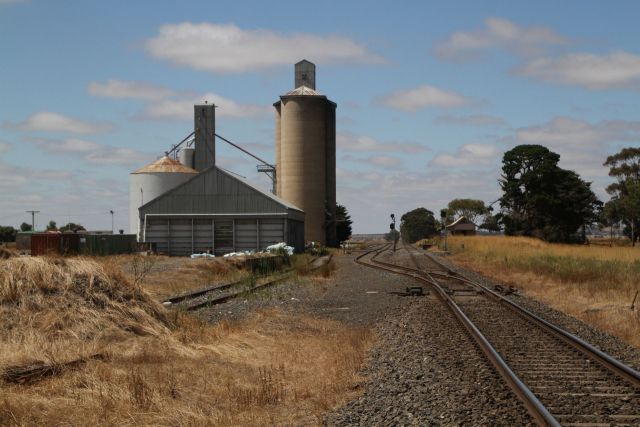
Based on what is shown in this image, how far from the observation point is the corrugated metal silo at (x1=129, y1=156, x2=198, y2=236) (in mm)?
61500

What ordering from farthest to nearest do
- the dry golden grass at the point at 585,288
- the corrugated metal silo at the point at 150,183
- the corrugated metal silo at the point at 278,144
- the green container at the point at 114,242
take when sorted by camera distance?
the corrugated metal silo at the point at 278,144 < the corrugated metal silo at the point at 150,183 < the green container at the point at 114,242 < the dry golden grass at the point at 585,288

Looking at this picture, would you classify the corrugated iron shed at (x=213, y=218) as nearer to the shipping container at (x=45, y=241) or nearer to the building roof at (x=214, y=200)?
the building roof at (x=214, y=200)

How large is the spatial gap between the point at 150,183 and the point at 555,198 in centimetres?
5035

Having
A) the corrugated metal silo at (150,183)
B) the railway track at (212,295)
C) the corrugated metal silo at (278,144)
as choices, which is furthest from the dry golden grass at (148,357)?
the corrugated metal silo at (278,144)

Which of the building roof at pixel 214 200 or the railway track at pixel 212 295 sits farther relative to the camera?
the building roof at pixel 214 200

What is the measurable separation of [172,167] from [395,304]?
151 ft

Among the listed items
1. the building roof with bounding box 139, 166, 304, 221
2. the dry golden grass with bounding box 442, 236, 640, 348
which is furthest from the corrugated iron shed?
the dry golden grass with bounding box 442, 236, 640, 348

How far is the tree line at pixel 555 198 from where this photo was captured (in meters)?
89.0

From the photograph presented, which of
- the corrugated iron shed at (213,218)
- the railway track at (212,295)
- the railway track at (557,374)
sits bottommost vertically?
the railway track at (557,374)

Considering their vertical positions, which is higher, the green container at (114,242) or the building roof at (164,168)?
the building roof at (164,168)

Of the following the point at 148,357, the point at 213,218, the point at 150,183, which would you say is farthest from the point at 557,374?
the point at 150,183

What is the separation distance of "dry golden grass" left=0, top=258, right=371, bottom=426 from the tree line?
68.9 meters

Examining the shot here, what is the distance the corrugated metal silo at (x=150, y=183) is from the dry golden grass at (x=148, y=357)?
46624mm

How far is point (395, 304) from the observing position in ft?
63.4
